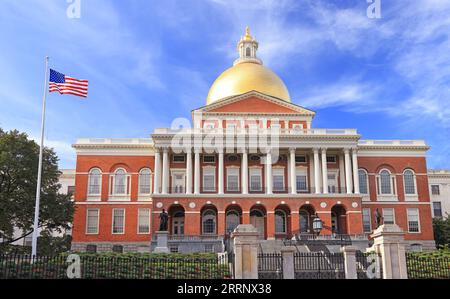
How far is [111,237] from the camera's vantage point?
54406 mm

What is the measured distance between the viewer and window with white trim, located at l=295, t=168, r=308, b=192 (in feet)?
181

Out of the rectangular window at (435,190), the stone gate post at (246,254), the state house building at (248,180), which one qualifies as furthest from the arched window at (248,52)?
the stone gate post at (246,254)

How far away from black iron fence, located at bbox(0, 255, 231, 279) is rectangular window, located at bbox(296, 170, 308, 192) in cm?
3211

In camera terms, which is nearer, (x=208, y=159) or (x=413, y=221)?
(x=413, y=221)

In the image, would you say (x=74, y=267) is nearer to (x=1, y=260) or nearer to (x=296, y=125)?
(x=1, y=260)

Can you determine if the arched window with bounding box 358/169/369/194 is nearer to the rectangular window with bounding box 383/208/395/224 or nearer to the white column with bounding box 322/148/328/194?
the rectangular window with bounding box 383/208/395/224

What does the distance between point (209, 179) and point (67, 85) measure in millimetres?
26378

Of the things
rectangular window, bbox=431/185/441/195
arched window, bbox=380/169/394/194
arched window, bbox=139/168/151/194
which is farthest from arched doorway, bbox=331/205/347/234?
rectangular window, bbox=431/185/441/195

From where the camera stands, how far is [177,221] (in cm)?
5466

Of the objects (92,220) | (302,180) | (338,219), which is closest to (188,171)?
(92,220)

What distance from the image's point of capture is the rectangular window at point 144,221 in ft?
180

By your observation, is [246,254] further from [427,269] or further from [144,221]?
[144,221]
